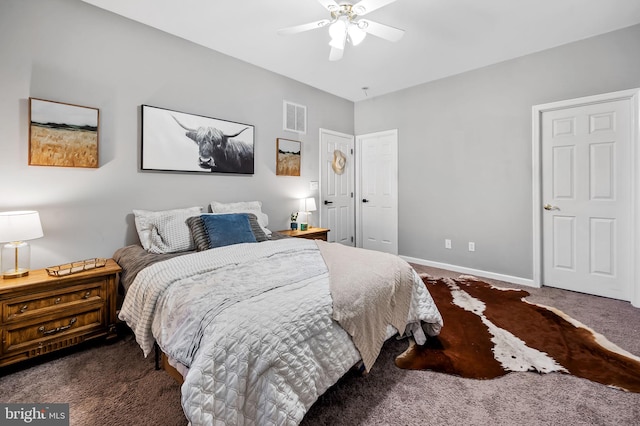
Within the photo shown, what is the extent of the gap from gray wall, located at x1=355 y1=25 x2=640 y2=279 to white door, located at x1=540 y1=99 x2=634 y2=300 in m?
0.18

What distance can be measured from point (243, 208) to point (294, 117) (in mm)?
1603

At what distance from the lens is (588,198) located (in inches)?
123

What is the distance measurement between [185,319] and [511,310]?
9.25ft

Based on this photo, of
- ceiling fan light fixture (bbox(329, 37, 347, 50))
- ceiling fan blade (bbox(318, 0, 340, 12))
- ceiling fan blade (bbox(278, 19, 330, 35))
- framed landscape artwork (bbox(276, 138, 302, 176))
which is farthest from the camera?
framed landscape artwork (bbox(276, 138, 302, 176))

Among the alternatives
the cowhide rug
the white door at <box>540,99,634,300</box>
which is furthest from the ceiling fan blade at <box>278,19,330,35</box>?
the white door at <box>540,99,634,300</box>

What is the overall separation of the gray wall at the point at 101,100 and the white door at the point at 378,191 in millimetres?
2184

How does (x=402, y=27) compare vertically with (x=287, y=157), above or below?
above

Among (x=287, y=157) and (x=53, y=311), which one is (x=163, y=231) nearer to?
(x=53, y=311)

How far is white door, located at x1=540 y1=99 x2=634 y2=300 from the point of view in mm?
2945

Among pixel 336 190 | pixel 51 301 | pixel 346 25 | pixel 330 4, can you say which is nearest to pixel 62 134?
pixel 51 301

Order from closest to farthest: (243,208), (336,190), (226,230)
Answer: (226,230), (243,208), (336,190)

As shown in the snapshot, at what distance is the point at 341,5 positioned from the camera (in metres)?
2.25

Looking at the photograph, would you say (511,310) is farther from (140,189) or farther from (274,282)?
(140,189)

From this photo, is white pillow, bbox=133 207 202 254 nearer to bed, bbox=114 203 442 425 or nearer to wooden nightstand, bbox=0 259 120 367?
bed, bbox=114 203 442 425
